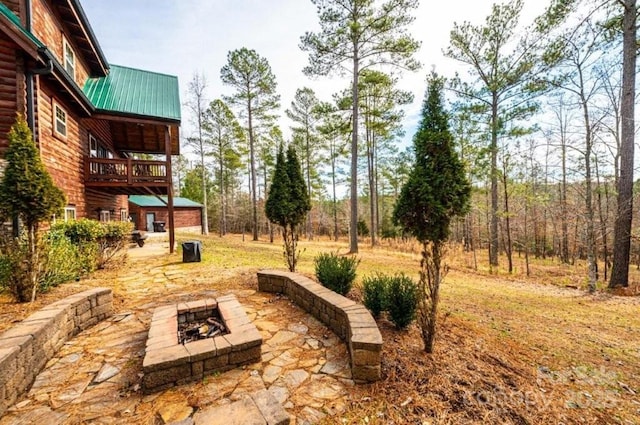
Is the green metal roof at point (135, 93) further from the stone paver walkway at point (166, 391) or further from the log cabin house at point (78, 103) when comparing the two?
the stone paver walkway at point (166, 391)

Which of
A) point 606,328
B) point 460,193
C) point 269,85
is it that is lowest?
point 606,328

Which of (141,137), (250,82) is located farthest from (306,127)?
(141,137)

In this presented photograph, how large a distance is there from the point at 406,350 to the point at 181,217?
83.0 feet

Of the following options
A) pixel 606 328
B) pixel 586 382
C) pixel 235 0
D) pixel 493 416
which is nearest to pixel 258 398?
pixel 493 416

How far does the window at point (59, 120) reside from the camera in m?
6.95

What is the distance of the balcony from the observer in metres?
8.78

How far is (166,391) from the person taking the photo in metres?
2.31

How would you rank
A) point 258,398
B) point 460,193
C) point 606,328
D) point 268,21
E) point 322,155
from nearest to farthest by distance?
point 258,398 < point 460,193 < point 606,328 < point 268,21 < point 322,155

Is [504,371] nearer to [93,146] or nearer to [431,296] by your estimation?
[431,296]

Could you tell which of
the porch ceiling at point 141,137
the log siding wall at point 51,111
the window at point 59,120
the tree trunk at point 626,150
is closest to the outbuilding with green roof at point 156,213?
the porch ceiling at point 141,137

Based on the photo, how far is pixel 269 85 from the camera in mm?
16438

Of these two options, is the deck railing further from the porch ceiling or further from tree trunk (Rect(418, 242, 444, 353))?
tree trunk (Rect(418, 242, 444, 353))

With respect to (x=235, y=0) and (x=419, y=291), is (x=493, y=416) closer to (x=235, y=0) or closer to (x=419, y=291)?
(x=419, y=291)

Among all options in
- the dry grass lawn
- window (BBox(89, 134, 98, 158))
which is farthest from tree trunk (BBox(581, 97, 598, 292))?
window (BBox(89, 134, 98, 158))
